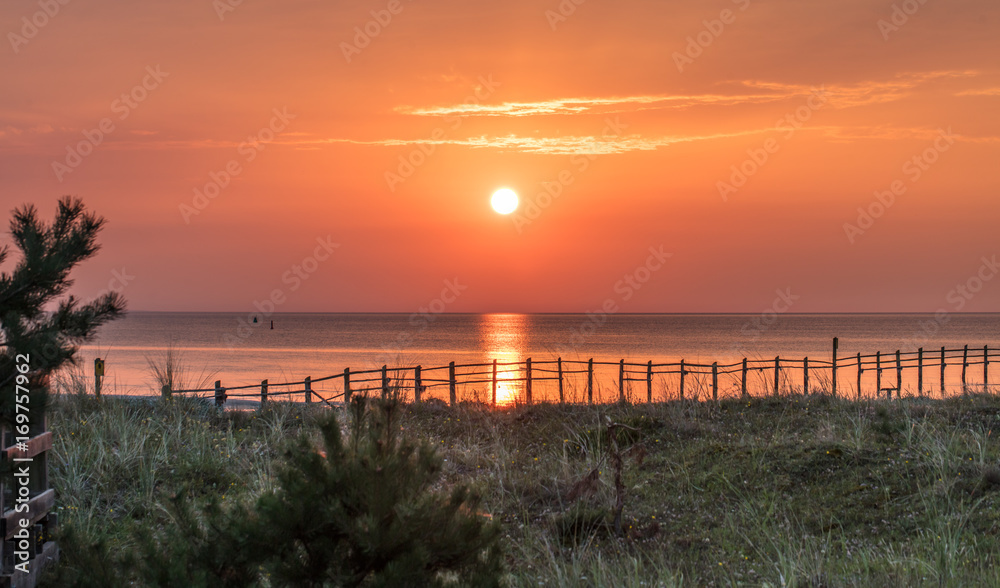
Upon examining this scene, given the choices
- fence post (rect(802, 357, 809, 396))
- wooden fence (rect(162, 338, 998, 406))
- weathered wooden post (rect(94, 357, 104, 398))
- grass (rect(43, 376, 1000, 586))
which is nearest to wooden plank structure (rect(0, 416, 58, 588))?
grass (rect(43, 376, 1000, 586))

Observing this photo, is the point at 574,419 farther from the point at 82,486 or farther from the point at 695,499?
the point at 82,486

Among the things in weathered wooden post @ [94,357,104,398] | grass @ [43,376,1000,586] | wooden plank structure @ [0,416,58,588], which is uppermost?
weathered wooden post @ [94,357,104,398]

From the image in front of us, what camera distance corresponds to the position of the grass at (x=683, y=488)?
6.28 metres

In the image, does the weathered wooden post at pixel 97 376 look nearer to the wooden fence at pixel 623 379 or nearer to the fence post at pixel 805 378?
the wooden fence at pixel 623 379

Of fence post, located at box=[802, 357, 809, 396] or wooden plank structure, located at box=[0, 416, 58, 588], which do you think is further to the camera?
fence post, located at box=[802, 357, 809, 396]

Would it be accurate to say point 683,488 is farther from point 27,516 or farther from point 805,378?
point 805,378

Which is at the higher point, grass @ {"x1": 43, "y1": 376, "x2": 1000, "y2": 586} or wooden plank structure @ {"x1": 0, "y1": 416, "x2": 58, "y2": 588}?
wooden plank structure @ {"x1": 0, "y1": 416, "x2": 58, "y2": 588}

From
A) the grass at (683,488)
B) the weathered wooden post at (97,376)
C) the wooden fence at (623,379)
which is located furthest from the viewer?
the wooden fence at (623,379)

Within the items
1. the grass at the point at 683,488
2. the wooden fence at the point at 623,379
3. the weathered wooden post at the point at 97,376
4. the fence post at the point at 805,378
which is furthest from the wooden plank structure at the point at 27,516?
the fence post at the point at 805,378

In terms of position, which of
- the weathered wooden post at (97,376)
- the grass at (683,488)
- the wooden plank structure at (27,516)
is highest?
the weathered wooden post at (97,376)

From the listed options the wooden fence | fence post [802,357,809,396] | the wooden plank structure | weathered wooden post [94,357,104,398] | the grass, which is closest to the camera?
the wooden plank structure

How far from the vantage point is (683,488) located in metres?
9.70

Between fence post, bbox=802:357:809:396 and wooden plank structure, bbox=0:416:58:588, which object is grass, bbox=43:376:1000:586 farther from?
fence post, bbox=802:357:809:396

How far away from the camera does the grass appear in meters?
6.28
